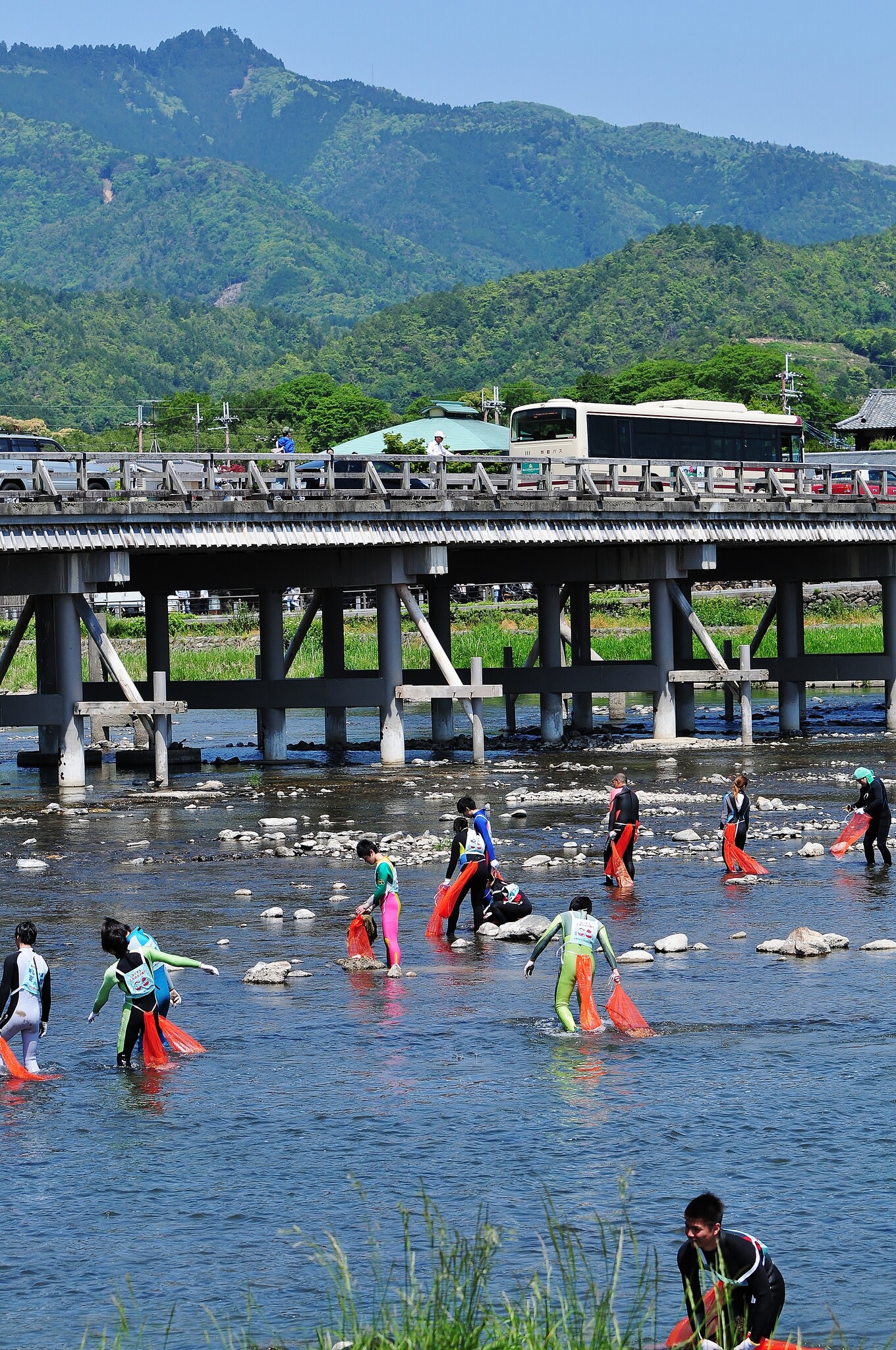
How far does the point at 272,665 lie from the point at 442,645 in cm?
728

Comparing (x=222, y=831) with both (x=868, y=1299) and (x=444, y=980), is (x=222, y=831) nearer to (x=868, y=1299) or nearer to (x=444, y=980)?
(x=444, y=980)

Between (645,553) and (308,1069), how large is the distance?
3194 cm

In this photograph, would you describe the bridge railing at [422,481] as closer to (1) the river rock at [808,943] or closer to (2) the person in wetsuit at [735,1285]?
(1) the river rock at [808,943]

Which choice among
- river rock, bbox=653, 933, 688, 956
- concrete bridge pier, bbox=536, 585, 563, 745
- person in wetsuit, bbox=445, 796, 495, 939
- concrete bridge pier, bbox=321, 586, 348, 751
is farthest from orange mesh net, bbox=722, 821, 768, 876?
concrete bridge pier, bbox=321, 586, 348, 751

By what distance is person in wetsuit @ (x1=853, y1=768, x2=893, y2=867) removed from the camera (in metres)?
26.1

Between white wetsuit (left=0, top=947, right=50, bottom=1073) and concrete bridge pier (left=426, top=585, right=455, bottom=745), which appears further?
concrete bridge pier (left=426, top=585, right=455, bottom=745)

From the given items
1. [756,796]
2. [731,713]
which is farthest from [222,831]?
[731,713]

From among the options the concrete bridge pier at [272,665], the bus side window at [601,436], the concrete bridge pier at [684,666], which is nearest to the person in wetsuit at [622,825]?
the concrete bridge pier at [272,665]

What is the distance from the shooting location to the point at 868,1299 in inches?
441

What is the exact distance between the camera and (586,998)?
17.6 meters

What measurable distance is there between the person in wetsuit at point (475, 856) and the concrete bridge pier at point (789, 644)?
28.6m

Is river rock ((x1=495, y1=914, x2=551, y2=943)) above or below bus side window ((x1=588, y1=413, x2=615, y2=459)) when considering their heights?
below

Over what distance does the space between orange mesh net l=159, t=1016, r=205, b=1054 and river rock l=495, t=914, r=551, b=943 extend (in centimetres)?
577

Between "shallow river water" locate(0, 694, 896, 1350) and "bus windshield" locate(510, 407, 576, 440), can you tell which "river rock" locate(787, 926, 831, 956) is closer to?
"shallow river water" locate(0, 694, 896, 1350)
